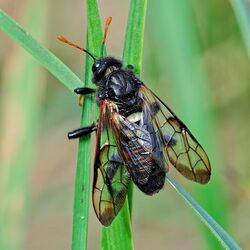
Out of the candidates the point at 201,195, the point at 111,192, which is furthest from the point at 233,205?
the point at 111,192

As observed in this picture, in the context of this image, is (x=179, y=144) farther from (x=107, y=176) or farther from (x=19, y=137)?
(x=19, y=137)

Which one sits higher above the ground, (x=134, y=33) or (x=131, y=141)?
(x=134, y=33)

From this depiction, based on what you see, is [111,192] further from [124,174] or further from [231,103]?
→ [231,103]

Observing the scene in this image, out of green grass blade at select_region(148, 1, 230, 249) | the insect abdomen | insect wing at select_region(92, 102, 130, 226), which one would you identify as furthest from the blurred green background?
insect wing at select_region(92, 102, 130, 226)

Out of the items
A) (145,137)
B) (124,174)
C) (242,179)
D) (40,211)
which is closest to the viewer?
(124,174)

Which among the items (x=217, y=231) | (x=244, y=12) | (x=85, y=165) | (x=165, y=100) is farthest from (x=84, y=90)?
(x=165, y=100)

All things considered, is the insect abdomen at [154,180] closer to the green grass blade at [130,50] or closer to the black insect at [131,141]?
the black insect at [131,141]

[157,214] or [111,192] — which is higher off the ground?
[157,214]
